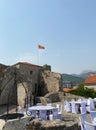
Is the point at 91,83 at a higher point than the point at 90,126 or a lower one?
higher

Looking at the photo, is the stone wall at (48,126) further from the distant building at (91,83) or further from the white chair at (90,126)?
the distant building at (91,83)

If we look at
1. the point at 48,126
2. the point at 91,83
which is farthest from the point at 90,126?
the point at 91,83

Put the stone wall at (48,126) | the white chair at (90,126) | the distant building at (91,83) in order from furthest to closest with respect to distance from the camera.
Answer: the distant building at (91,83), the white chair at (90,126), the stone wall at (48,126)

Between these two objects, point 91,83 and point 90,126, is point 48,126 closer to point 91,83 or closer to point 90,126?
point 90,126

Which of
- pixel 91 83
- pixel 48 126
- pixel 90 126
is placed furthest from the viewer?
pixel 91 83

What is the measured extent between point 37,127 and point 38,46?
26.7 m

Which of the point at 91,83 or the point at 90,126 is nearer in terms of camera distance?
the point at 90,126

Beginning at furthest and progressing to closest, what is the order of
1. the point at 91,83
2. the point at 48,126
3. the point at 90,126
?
the point at 91,83, the point at 90,126, the point at 48,126

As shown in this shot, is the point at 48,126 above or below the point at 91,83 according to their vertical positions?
below

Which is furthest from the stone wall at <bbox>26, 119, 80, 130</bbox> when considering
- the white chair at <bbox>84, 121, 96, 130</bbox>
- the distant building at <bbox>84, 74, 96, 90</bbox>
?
the distant building at <bbox>84, 74, 96, 90</bbox>

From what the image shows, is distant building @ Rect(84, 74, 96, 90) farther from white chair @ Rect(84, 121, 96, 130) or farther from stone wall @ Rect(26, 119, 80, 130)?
stone wall @ Rect(26, 119, 80, 130)

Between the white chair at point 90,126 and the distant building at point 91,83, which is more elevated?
the distant building at point 91,83

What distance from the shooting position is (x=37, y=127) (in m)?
6.38

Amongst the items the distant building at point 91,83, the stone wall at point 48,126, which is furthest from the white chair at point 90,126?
the distant building at point 91,83
